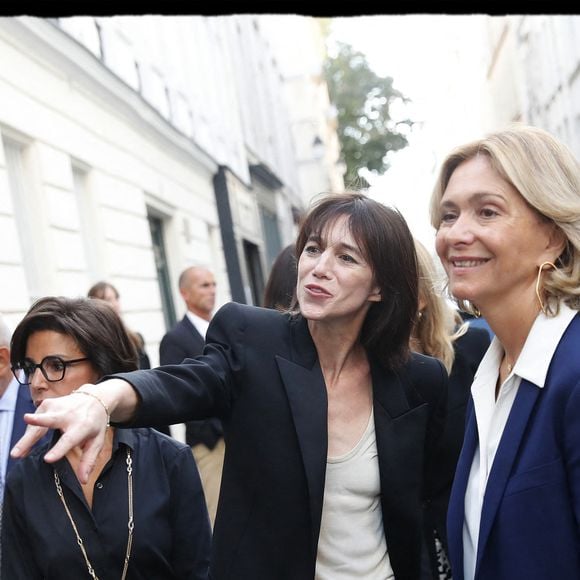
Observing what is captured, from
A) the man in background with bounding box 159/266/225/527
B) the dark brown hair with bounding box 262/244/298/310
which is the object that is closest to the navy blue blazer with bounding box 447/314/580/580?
the dark brown hair with bounding box 262/244/298/310

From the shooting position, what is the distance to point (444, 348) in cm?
401

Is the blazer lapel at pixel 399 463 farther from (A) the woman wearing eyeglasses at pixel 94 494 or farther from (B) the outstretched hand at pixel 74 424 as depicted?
(B) the outstretched hand at pixel 74 424

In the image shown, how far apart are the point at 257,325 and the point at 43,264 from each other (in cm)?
566

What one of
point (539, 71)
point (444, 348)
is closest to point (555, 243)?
point (444, 348)

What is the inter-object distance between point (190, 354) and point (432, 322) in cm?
267

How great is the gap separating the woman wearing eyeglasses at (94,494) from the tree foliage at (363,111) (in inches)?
1654

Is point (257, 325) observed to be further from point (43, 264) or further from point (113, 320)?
point (43, 264)

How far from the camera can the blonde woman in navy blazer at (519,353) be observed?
2.06 meters

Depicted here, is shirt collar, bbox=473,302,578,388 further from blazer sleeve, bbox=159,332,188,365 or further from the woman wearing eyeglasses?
blazer sleeve, bbox=159,332,188,365

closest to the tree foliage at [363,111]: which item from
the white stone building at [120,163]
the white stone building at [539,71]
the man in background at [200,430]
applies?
the white stone building at [539,71]

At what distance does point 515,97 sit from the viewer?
3266 centimetres

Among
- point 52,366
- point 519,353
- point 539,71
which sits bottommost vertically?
point 519,353

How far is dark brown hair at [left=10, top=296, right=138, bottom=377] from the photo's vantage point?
3.00 meters

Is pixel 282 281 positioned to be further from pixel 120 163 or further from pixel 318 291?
pixel 120 163
